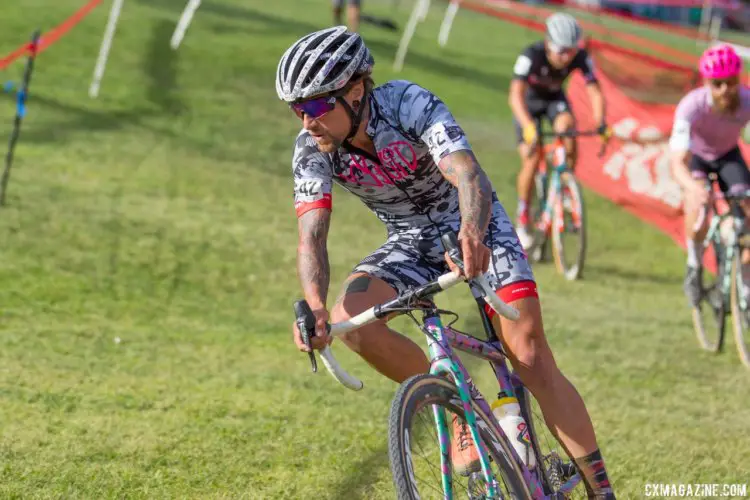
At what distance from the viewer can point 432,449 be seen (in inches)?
155

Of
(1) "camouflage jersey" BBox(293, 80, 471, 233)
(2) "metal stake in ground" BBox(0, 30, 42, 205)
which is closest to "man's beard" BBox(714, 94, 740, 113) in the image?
(1) "camouflage jersey" BBox(293, 80, 471, 233)

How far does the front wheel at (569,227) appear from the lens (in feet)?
36.3

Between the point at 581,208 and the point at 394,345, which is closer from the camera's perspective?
the point at 394,345

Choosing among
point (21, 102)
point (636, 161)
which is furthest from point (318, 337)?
point (636, 161)

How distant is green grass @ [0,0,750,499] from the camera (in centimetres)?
584

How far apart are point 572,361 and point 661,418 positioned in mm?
1217

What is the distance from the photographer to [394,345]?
4594mm

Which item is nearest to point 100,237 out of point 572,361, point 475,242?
point 572,361

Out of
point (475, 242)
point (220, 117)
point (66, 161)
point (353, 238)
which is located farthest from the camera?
point (220, 117)

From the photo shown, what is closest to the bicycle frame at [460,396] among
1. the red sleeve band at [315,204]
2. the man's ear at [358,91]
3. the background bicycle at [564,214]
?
the red sleeve band at [315,204]

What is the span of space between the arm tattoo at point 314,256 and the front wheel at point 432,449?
0.58m

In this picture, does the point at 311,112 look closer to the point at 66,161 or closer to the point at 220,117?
the point at 66,161

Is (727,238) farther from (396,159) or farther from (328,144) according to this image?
(328,144)

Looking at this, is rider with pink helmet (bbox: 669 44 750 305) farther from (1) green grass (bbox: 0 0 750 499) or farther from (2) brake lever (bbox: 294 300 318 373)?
(2) brake lever (bbox: 294 300 318 373)
